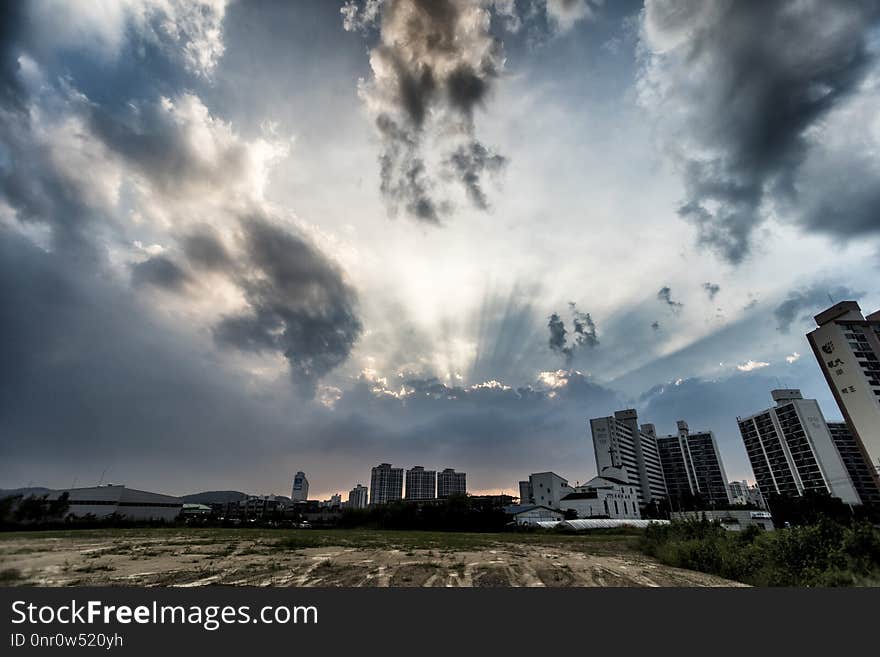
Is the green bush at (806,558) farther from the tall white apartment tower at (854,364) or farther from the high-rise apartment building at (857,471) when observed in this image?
the high-rise apartment building at (857,471)

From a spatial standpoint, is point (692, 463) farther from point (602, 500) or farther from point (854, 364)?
point (854, 364)

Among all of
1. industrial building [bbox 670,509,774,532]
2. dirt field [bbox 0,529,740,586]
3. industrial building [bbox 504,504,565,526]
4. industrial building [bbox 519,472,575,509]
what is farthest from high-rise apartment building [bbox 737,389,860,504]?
dirt field [bbox 0,529,740,586]

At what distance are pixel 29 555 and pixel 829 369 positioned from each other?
350 feet

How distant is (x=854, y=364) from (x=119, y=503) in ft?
478

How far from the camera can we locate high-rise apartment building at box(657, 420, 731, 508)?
14750 cm

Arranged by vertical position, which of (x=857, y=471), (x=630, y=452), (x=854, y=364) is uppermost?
(x=854, y=364)

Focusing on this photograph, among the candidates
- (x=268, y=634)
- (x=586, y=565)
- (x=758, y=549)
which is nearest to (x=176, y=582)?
(x=268, y=634)

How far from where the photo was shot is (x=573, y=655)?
248 inches

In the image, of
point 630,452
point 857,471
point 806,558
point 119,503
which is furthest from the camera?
point 630,452

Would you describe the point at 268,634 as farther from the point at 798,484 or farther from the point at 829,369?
the point at 798,484

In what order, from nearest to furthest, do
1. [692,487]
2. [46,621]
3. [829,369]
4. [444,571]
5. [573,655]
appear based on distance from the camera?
[573,655]
[46,621]
[444,571]
[829,369]
[692,487]

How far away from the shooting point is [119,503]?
75.2m

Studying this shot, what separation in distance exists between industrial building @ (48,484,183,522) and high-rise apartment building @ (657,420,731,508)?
170m

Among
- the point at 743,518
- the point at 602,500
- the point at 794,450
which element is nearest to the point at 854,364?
the point at 743,518
